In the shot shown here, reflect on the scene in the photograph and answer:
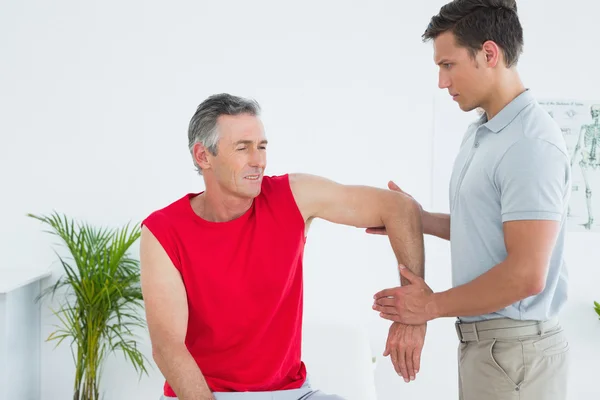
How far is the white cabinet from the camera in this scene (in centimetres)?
329

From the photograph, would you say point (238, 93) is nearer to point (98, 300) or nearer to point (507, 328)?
point (98, 300)

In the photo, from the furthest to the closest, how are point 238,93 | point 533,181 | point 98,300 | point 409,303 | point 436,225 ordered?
point 238,93, point 98,300, point 436,225, point 409,303, point 533,181

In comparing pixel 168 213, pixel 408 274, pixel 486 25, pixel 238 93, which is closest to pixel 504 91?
pixel 486 25

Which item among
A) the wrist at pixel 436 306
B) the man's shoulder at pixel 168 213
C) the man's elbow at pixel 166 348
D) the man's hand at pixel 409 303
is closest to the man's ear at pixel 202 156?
the man's shoulder at pixel 168 213

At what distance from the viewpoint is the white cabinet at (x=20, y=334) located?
3.29 m

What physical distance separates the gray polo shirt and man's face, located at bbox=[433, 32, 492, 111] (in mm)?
77

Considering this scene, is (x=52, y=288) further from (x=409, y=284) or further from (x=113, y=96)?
(x=409, y=284)

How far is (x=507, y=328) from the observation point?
1667 mm

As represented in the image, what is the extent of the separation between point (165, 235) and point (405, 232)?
680 mm

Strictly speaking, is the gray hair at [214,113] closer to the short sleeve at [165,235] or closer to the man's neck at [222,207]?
the man's neck at [222,207]

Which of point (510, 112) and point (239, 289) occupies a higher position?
point (510, 112)

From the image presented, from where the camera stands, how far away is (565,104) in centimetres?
359

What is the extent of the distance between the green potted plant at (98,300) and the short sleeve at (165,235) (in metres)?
1.44

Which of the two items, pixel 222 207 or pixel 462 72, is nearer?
pixel 462 72
